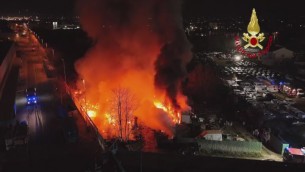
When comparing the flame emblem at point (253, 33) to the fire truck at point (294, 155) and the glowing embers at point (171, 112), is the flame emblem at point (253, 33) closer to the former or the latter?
the glowing embers at point (171, 112)

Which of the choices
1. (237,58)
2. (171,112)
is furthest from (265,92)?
(237,58)

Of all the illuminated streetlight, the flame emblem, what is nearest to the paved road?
the flame emblem

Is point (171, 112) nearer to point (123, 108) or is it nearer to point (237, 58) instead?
point (123, 108)

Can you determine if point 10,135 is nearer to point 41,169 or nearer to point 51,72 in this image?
point 41,169

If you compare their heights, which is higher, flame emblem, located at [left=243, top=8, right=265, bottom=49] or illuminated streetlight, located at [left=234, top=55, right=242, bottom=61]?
flame emblem, located at [left=243, top=8, right=265, bottom=49]

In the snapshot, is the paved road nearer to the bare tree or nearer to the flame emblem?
the bare tree

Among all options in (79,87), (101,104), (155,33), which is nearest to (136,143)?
(101,104)

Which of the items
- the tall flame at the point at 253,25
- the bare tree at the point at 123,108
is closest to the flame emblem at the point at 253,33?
the tall flame at the point at 253,25
